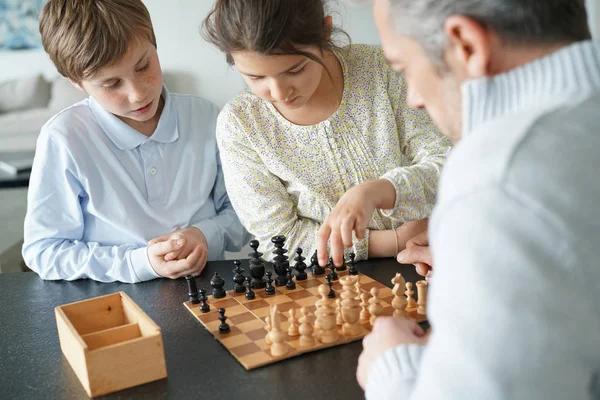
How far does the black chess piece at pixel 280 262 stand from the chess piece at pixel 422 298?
1.19 ft

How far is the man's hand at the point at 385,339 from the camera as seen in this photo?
993 millimetres

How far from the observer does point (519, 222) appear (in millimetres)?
652

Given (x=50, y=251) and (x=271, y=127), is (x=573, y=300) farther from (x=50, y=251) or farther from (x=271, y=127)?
(x=50, y=251)

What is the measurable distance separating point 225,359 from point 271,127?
0.82 meters

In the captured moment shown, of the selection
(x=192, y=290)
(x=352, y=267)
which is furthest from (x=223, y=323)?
(x=352, y=267)

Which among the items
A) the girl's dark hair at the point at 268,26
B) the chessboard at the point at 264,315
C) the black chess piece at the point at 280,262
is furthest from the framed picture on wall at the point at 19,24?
the chessboard at the point at 264,315

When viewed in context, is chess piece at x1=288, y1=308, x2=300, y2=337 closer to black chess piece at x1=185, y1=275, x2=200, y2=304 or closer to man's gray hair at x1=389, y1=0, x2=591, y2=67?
black chess piece at x1=185, y1=275, x2=200, y2=304

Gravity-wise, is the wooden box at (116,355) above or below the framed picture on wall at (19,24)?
below

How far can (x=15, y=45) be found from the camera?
17.7 feet

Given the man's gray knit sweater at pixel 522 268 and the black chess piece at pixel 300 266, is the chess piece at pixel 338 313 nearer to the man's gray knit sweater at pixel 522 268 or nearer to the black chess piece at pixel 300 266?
the black chess piece at pixel 300 266

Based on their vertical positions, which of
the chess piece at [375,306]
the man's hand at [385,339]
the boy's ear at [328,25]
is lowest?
the chess piece at [375,306]

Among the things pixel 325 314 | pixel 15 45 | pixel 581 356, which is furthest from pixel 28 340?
pixel 15 45

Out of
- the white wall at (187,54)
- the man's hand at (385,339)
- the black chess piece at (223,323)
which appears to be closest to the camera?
the man's hand at (385,339)

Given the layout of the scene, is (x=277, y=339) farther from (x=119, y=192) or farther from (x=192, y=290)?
(x=119, y=192)
